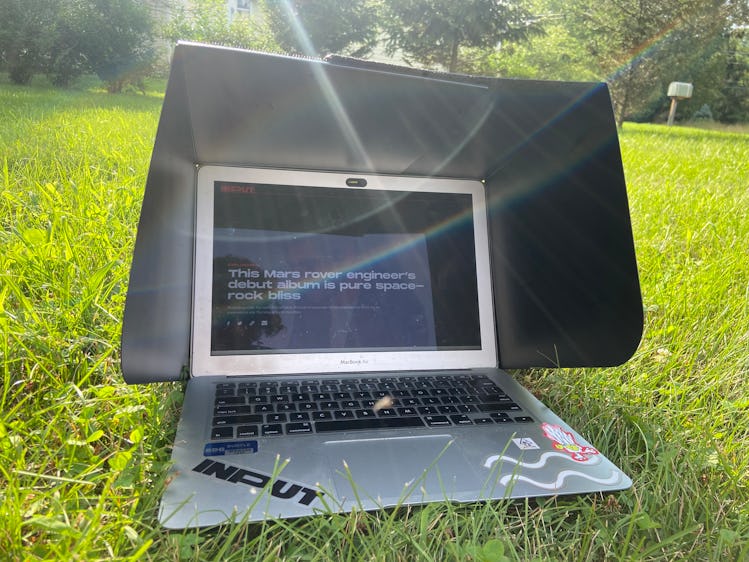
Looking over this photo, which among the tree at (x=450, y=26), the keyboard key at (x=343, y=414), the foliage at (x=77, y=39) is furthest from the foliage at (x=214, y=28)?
the keyboard key at (x=343, y=414)

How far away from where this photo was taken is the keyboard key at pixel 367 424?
81cm

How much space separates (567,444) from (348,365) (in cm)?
44

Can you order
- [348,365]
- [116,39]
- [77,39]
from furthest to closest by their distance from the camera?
[116,39], [77,39], [348,365]

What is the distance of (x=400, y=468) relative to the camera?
726 millimetres

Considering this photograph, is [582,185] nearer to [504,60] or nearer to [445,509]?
[445,509]

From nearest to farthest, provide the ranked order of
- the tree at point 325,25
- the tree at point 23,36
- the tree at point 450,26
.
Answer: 1. the tree at point 23,36
2. the tree at point 450,26
3. the tree at point 325,25

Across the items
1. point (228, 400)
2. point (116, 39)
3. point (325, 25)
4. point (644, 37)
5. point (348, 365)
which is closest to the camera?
point (228, 400)

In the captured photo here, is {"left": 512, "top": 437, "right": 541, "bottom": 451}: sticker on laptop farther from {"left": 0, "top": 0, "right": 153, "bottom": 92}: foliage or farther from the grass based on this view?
{"left": 0, "top": 0, "right": 153, "bottom": 92}: foliage

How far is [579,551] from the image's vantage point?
2.21ft

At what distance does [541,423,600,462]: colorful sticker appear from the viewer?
2.59 feet

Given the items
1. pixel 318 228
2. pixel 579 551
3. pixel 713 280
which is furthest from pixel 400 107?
pixel 713 280

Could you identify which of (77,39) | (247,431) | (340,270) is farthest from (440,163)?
(77,39)

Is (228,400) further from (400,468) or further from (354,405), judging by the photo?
(400,468)

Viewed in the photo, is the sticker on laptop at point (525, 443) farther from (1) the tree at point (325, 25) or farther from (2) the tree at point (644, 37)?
(2) the tree at point (644, 37)
